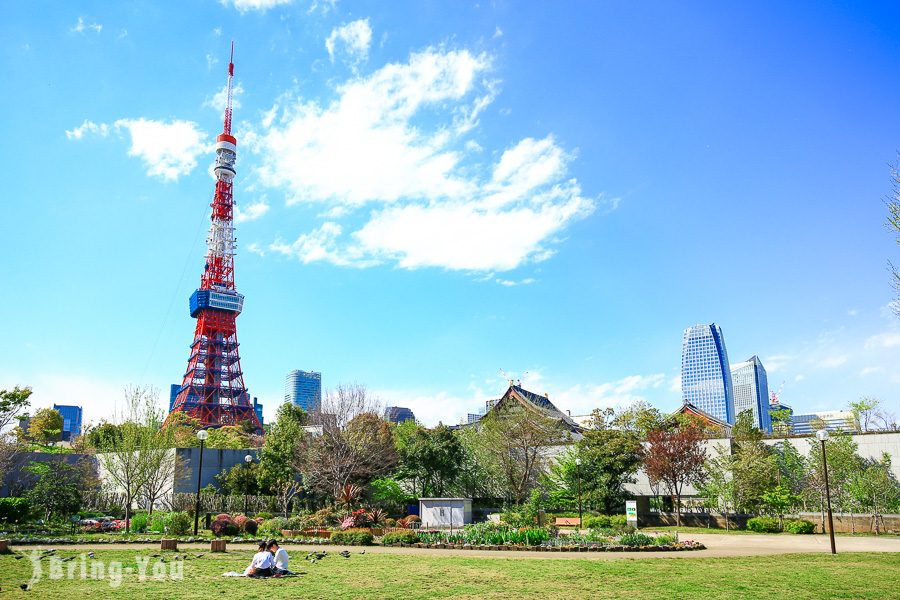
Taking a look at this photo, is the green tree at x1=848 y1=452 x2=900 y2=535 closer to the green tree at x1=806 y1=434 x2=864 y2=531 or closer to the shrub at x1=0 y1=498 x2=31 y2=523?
the green tree at x1=806 y1=434 x2=864 y2=531

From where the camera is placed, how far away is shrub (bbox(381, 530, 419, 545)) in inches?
842

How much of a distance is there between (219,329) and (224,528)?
226 feet

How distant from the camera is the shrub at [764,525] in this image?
1119 inches

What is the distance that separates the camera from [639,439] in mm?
37969

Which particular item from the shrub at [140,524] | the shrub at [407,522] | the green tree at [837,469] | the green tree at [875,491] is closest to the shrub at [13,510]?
the shrub at [140,524]

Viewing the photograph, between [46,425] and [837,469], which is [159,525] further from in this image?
[46,425]

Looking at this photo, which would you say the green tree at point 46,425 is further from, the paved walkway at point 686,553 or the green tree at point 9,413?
the paved walkway at point 686,553

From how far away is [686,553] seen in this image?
19234 millimetres

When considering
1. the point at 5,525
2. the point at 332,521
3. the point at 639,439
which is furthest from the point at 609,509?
the point at 5,525

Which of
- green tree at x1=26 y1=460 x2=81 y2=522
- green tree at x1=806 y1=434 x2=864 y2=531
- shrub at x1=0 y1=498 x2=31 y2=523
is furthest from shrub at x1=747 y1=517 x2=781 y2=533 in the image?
shrub at x1=0 y1=498 x2=31 y2=523

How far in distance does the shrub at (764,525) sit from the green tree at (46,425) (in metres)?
57.0

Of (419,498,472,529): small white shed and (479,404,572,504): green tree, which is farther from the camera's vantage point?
(479,404,572,504): green tree

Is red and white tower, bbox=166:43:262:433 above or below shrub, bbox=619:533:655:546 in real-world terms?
above

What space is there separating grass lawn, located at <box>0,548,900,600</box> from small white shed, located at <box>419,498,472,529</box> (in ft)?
34.5
